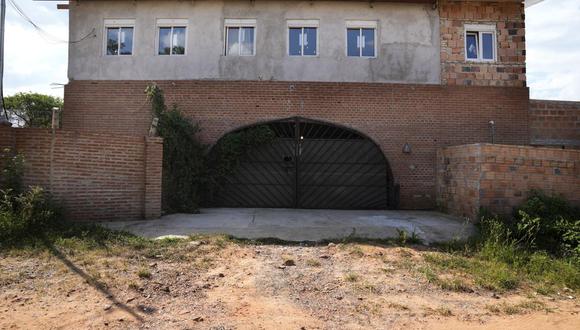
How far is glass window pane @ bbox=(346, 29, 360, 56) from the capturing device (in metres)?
13.3

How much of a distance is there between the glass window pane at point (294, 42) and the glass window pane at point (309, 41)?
195 millimetres

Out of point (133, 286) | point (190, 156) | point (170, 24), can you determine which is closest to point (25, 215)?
point (133, 286)

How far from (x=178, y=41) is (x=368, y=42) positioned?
620 cm

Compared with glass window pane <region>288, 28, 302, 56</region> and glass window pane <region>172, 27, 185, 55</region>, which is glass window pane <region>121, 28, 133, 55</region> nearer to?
glass window pane <region>172, 27, 185, 55</region>

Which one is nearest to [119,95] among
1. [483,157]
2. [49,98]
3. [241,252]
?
[241,252]

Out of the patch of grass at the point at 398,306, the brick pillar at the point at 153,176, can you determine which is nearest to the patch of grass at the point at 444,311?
the patch of grass at the point at 398,306

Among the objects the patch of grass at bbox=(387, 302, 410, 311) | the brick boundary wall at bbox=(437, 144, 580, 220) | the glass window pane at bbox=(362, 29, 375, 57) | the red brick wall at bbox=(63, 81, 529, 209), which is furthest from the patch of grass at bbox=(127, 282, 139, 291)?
the glass window pane at bbox=(362, 29, 375, 57)

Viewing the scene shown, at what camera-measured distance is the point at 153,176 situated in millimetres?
9906

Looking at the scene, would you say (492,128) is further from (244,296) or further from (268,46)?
(244,296)

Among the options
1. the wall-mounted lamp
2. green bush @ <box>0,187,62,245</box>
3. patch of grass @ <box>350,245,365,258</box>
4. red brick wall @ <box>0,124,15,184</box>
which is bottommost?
patch of grass @ <box>350,245,365,258</box>

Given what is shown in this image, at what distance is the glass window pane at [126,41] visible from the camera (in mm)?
13352

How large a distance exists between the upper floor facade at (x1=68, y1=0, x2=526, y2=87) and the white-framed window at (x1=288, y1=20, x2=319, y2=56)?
0.03m

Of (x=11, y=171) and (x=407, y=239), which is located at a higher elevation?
(x=11, y=171)

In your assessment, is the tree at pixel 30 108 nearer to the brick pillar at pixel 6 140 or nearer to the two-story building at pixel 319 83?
the two-story building at pixel 319 83
